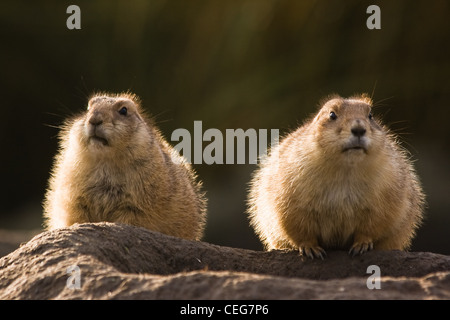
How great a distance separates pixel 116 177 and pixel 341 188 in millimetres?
2847

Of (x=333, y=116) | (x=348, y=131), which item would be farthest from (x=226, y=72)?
(x=348, y=131)

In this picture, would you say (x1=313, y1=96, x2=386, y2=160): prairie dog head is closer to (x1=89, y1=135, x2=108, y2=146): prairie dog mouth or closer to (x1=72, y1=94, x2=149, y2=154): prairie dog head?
(x1=72, y1=94, x2=149, y2=154): prairie dog head

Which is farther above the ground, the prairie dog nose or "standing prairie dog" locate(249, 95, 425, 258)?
the prairie dog nose

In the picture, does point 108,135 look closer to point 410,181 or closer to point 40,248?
point 40,248

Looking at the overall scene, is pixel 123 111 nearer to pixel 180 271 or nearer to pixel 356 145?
pixel 180 271

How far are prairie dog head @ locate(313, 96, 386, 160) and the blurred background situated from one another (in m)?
5.73

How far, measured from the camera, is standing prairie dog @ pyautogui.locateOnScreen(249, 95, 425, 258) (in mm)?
8211

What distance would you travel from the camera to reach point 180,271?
771 centimetres

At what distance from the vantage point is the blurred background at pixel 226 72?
1515cm

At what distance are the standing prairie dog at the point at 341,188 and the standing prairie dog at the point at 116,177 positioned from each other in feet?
5.27

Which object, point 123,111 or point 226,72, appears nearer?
point 123,111

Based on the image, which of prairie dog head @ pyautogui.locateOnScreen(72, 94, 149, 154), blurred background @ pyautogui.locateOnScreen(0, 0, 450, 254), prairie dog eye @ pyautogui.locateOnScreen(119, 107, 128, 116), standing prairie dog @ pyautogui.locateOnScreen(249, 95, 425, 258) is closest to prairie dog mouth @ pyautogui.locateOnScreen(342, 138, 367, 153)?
standing prairie dog @ pyautogui.locateOnScreen(249, 95, 425, 258)

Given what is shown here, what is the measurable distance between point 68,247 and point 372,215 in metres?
3.22
